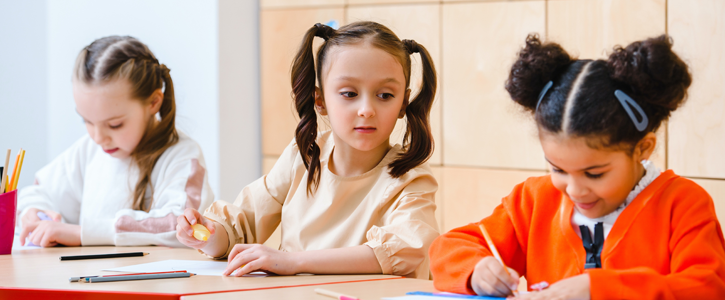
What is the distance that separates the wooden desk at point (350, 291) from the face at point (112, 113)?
3.19 feet

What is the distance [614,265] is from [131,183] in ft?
4.52

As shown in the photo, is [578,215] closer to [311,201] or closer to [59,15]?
[311,201]

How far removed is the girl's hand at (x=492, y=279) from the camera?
889 mm

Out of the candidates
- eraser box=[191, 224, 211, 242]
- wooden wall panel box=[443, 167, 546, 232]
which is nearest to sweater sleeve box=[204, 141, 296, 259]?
eraser box=[191, 224, 211, 242]

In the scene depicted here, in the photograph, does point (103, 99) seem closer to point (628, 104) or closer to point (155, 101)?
point (155, 101)

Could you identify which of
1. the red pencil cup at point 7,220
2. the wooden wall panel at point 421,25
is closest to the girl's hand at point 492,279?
the red pencil cup at point 7,220

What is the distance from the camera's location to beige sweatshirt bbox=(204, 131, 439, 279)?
1.20 meters

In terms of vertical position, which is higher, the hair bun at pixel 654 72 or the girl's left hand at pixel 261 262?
the hair bun at pixel 654 72

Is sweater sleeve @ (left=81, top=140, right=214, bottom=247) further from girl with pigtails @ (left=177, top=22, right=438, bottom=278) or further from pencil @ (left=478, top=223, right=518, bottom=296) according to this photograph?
pencil @ (left=478, top=223, right=518, bottom=296)

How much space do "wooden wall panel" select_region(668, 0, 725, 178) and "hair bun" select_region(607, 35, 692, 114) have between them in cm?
150

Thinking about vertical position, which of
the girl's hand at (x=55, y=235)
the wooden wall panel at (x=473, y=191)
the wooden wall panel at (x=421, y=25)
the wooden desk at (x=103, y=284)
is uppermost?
the wooden wall panel at (x=421, y=25)

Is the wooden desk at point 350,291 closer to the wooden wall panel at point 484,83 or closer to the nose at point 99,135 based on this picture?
the nose at point 99,135

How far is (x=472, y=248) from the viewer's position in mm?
988

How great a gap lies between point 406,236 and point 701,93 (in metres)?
1.61
